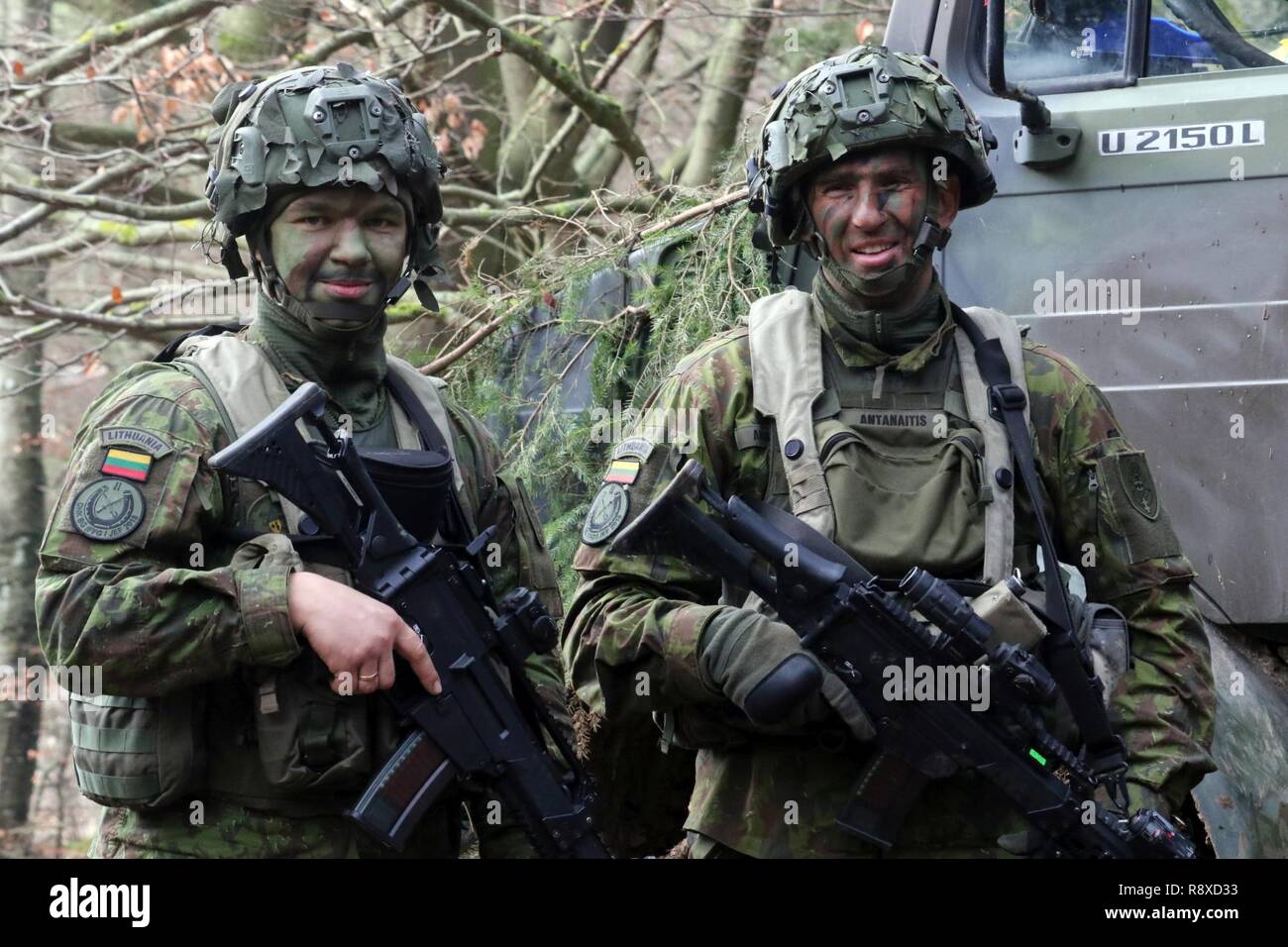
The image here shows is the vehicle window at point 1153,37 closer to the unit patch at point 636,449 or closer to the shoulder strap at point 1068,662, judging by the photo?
the shoulder strap at point 1068,662

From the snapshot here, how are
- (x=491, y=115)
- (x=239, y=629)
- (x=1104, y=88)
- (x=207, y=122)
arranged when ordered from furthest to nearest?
(x=491, y=115) → (x=207, y=122) → (x=1104, y=88) → (x=239, y=629)

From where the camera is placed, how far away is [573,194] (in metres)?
9.66

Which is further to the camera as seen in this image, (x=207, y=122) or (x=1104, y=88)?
(x=207, y=122)

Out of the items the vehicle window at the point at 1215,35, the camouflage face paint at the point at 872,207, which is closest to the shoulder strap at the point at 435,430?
the camouflage face paint at the point at 872,207

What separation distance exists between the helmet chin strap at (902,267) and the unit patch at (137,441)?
1437 mm

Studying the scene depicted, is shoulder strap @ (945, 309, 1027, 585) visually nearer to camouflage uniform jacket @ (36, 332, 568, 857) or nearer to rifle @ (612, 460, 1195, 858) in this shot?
rifle @ (612, 460, 1195, 858)

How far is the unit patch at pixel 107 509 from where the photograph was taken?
3152 millimetres

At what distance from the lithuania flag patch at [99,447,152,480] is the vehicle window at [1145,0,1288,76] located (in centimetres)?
290

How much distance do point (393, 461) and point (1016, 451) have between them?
127 cm

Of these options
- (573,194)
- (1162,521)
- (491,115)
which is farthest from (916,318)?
(491,115)

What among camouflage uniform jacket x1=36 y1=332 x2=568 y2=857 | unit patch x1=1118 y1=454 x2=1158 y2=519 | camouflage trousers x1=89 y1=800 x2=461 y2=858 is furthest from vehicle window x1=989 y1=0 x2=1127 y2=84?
camouflage trousers x1=89 y1=800 x2=461 y2=858

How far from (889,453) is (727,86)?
6334mm

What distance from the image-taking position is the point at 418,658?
3262 millimetres
